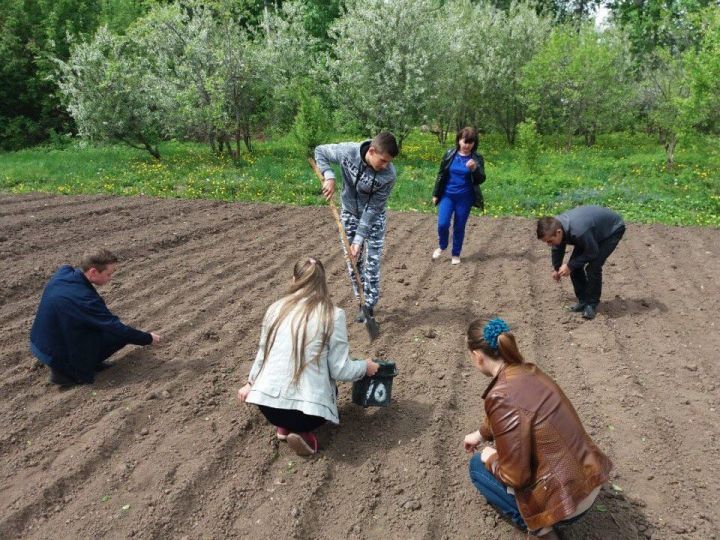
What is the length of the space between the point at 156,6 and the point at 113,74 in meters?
2.11

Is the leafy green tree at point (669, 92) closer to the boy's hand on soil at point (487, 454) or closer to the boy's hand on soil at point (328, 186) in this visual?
the boy's hand on soil at point (328, 186)

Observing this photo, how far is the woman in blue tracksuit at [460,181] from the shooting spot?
6.55m

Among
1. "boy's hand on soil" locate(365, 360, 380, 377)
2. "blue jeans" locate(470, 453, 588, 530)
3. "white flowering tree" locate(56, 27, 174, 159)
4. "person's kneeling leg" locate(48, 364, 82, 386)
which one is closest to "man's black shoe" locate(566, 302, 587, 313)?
"boy's hand on soil" locate(365, 360, 380, 377)

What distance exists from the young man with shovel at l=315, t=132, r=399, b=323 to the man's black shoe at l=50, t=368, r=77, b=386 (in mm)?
2476

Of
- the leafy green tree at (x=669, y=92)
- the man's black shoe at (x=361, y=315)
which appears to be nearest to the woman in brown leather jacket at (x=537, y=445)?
the man's black shoe at (x=361, y=315)

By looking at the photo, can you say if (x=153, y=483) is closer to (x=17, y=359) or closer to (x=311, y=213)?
(x=17, y=359)

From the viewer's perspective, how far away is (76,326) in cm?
412

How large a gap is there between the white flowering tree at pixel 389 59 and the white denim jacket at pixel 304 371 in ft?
43.2

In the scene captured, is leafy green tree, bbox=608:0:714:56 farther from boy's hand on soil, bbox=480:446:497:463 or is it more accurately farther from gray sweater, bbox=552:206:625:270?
boy's hand on soil, bbox=480:446:497:463

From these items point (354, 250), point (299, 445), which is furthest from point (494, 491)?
point (354, 250)

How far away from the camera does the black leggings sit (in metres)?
3.31

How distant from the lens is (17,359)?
4.69m

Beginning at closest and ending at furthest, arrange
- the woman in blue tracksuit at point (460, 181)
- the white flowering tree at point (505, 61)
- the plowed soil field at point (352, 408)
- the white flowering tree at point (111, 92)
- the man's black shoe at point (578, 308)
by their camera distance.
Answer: the plowed soil field at point (352, 408) → the man's black shoe at point (578, 308) → the woman in blue tracksuit at point (460, 181) → the white flowering tree at point (111, 92) → the white flowering tree at point (505, 61)

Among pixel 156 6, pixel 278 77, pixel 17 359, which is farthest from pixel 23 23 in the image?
pixel 17 359
